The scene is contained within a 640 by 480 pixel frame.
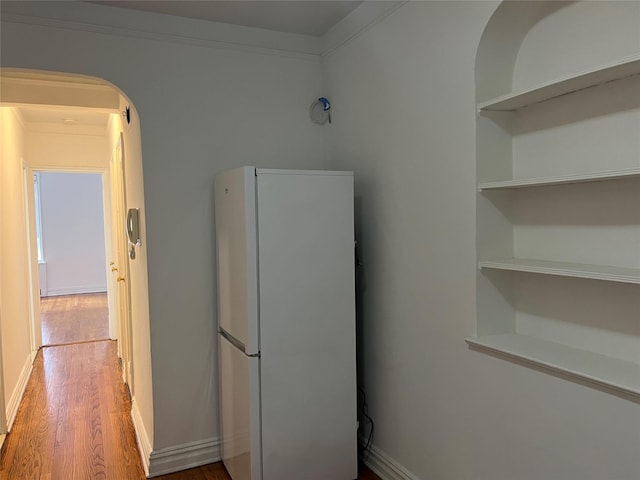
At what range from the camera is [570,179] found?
1.51m

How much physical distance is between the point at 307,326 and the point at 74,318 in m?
6.16

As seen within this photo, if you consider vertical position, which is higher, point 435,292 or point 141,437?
point 435,292

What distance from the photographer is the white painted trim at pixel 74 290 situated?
9.82 metres

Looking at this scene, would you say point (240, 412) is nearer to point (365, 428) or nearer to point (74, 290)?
point (365, 428)

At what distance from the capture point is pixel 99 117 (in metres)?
5.24

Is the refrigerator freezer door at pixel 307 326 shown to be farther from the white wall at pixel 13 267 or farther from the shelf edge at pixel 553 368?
the white wall at pixel 13 267

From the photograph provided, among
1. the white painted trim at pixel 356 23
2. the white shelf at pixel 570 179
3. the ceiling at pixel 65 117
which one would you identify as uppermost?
the ceiling at pixel 65 117

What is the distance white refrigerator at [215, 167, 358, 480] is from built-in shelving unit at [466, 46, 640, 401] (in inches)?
28.5

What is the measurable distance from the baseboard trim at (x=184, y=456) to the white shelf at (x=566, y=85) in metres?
2.23

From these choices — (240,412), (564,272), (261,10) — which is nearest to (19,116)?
(261,10)

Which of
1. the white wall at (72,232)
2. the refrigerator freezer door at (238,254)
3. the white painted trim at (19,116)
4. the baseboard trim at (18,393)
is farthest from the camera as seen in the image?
the white wall at (72,232)

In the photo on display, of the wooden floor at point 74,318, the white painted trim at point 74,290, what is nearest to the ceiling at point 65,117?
the wooden floor at point 74,318

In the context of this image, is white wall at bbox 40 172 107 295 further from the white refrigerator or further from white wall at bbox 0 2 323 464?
the white refrigerator

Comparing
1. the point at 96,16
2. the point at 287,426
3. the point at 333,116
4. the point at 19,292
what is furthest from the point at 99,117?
the point at 287,426
